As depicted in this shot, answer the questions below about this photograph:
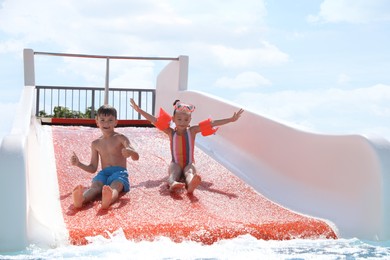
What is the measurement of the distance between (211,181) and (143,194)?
0.70 meters

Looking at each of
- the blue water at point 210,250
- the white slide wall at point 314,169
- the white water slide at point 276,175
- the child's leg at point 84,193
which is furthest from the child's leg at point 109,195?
the white slide wall at point 314,169

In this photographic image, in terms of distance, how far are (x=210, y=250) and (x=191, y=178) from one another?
1.14m

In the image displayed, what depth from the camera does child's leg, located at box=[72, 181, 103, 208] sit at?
4086 millimetres

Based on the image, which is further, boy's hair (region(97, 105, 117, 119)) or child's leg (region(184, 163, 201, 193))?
boy's hair (region(97, 105, 117, 119))

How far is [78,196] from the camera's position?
409 centimetres

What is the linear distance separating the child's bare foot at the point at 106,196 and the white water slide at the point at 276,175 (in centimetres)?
32

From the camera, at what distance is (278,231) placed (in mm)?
3877

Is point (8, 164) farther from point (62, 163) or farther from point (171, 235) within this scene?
point (62, 163)

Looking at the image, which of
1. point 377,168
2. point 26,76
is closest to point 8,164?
point 377,168

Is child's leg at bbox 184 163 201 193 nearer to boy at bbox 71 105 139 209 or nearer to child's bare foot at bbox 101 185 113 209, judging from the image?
boy at bbox 71 105 139 209

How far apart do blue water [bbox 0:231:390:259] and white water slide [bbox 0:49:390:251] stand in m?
0.22

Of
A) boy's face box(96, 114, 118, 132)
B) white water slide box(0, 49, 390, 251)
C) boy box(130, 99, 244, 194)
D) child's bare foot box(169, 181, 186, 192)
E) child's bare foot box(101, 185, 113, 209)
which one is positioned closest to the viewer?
white water slide box(0, 49, 390, 251)

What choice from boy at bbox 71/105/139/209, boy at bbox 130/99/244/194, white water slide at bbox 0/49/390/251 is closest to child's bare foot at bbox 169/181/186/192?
boy at bbox 130/99/244/194

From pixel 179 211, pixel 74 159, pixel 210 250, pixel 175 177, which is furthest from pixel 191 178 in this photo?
pixel 210 250
